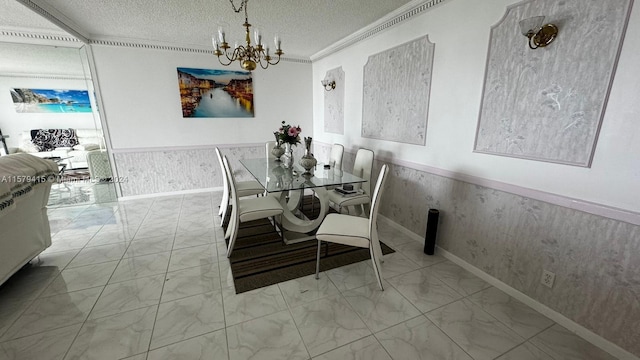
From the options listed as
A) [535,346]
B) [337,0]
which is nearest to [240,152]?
[337,0]

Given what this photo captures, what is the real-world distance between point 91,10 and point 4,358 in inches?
118

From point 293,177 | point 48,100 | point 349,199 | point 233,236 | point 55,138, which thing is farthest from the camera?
point 55,138

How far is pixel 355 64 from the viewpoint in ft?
11.3

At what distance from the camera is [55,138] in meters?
5.71

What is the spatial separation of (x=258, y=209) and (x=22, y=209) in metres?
1.79

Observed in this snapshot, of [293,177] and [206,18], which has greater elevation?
[206,18]

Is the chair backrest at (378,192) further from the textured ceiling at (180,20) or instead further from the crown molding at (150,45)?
the crown molding at (150,45)

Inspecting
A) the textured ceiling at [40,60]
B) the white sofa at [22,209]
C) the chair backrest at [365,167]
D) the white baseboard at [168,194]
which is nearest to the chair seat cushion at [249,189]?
the chair backrest at [365,167]

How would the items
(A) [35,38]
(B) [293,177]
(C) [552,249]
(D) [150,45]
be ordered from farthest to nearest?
(D) [150,45] < (A) [35,38] < (B) [293,177] < (C) [552,249]

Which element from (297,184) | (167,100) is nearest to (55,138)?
(167,100)

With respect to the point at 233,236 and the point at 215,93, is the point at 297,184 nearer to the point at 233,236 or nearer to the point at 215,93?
the point at 233,236

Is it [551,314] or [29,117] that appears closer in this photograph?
[551,314]

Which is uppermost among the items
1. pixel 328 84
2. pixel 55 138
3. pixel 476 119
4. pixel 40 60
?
pixel 40 60

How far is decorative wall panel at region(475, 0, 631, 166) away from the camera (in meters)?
1.34
